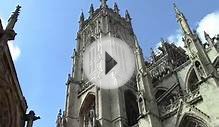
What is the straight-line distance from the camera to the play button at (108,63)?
26.2 m

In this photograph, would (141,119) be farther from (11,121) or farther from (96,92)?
(11,121)

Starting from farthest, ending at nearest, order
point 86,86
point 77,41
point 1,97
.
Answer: point 77,41
point 86,86
point 1,97

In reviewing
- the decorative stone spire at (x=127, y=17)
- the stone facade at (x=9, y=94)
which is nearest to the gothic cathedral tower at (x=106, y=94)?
the decorative stone spire at (x=127, y=17)

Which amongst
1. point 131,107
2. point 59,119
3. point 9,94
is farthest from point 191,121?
point 59,119

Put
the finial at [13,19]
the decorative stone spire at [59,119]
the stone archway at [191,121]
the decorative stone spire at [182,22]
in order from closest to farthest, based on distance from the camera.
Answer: the finial at [13,19]
the stone archway at [191,121]
the decorative stone spire at [182,22]
the decorative stone spire at [59,119]

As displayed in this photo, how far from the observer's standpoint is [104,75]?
87.7ft

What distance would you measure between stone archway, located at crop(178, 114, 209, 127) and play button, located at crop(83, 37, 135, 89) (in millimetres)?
9490

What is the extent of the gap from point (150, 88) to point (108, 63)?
9.60 meters

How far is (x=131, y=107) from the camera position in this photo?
26.2 metres

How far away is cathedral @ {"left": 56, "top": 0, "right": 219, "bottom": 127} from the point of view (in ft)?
52.6

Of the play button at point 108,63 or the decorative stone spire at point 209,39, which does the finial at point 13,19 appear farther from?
the decorative stone spire at point 209,39

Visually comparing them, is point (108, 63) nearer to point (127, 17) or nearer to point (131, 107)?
point (131, 107)

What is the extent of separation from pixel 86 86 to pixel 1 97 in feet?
71.6

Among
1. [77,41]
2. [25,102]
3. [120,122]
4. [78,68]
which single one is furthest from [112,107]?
[25,102]
